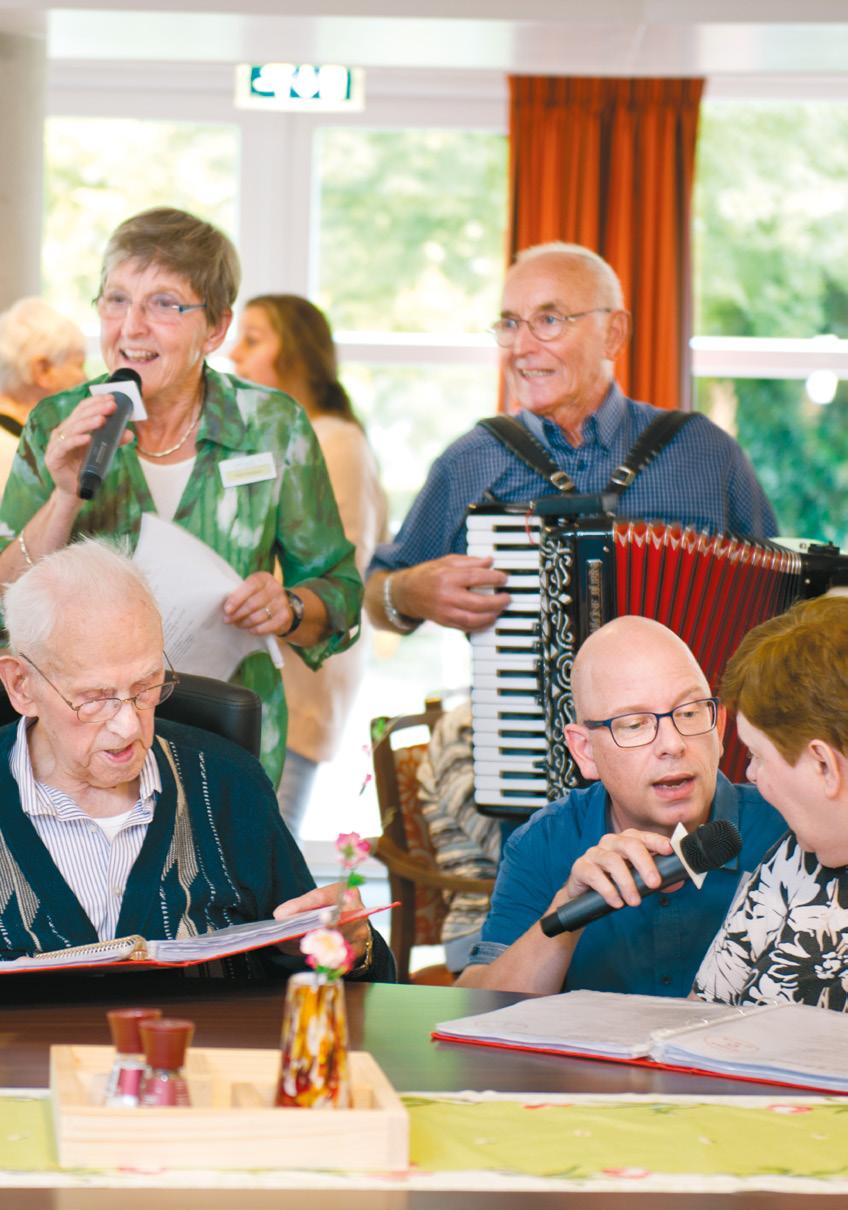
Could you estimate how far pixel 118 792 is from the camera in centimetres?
235

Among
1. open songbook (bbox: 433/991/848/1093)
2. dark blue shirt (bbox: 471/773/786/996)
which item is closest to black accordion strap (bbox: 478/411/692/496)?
dark blue shirt (bbox: 471/773/786/996)

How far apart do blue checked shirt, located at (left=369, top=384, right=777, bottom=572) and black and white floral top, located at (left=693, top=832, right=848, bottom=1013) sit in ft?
4.82

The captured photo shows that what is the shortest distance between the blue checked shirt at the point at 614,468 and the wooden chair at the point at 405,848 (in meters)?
0.57

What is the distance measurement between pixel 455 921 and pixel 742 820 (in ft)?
5.37

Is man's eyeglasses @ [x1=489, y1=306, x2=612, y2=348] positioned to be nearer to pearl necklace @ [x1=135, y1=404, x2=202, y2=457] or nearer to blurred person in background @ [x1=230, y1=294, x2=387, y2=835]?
pearl necklace @ [x1=135, y1=404, x2=202, y2=457]

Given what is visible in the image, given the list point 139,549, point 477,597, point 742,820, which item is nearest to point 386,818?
point 477,597

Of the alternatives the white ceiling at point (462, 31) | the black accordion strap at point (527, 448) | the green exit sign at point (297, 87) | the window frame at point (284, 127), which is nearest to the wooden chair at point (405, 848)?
the black accordion strap at point (527, 448)

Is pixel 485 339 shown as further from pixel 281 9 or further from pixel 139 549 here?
pixel 139 549

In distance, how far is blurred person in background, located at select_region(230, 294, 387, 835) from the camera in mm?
4879

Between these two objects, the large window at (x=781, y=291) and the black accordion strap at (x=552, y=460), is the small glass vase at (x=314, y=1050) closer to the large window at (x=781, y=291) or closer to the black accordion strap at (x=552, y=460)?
the black accordion strap at (x=552, y=460)

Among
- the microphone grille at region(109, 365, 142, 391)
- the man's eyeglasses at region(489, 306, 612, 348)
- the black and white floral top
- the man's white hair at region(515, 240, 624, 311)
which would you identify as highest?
the man's white hair at region(515, 240, 624, 311)

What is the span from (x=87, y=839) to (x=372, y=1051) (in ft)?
2.21

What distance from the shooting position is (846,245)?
701 centimetres

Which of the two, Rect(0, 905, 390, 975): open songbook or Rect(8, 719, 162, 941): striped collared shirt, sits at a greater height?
Rect(8, 719, 162, 941): striped collared shirt
